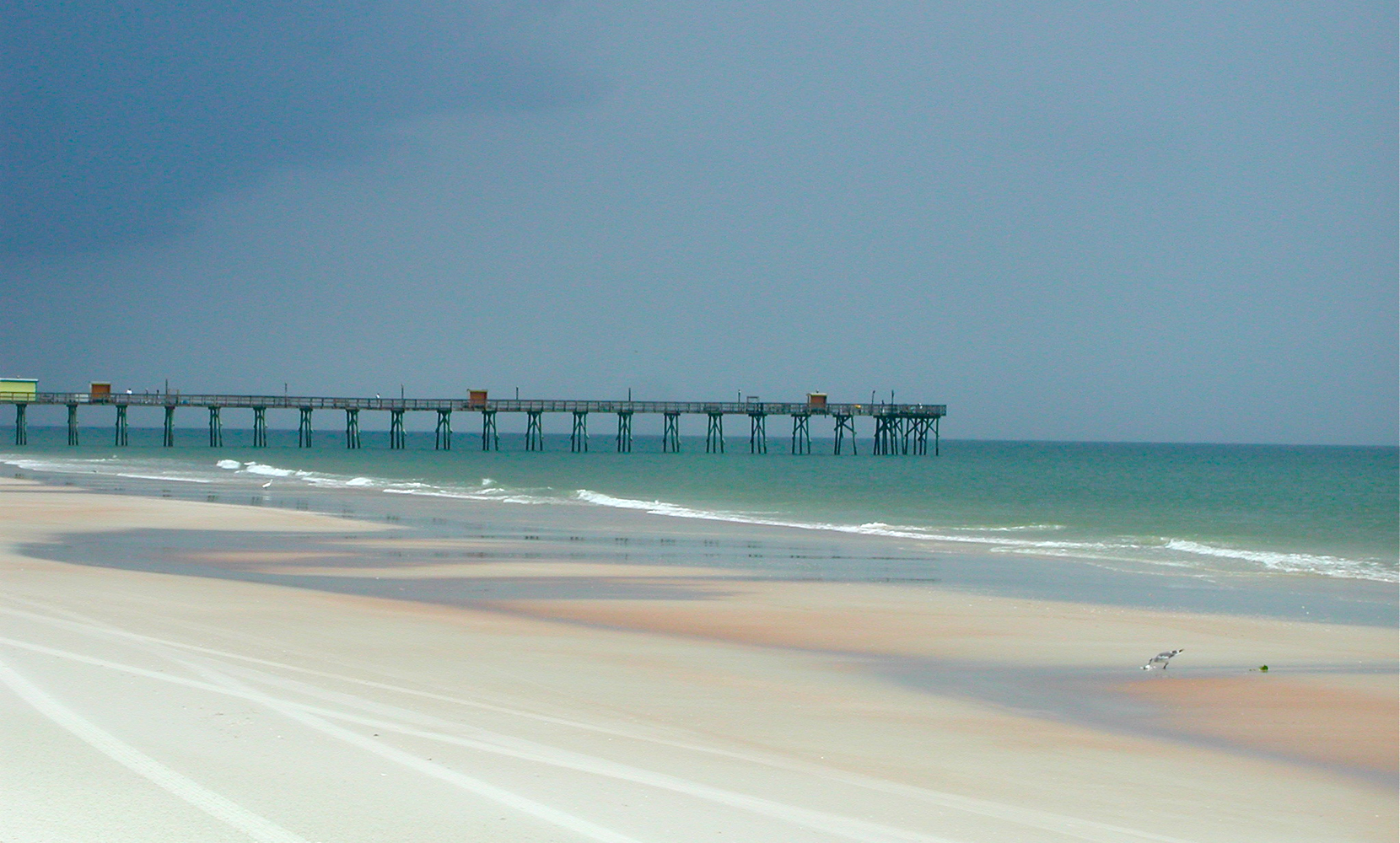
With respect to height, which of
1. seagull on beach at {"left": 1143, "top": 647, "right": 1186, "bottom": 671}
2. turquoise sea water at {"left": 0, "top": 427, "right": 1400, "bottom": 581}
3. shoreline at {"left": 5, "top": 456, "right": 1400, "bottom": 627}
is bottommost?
turquoise sea water at {"left": 0, "top": 427, "right": 1400, "bottom": 581}

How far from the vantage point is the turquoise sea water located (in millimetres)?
24750

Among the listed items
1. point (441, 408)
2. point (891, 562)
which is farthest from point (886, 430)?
point (891, 562)

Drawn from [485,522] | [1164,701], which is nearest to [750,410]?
[485,522]

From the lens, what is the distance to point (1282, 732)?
835cm

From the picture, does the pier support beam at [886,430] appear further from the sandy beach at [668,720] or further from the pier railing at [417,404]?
the sandy beach at [668,720]

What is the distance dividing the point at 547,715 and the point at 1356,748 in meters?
5.15

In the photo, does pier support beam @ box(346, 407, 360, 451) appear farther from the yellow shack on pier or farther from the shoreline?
the shoreline

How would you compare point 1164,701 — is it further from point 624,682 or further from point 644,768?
point 644,768

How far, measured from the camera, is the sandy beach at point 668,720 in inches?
223

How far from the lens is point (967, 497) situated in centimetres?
4722

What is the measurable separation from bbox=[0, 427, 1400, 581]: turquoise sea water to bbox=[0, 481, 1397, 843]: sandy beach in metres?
10.8

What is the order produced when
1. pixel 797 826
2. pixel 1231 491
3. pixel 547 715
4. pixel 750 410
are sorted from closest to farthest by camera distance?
1. pixel 797 826
2. pixel 547 715
3. pixel 1231 491
4. pixel 750 410

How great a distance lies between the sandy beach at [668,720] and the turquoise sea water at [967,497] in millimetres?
10805

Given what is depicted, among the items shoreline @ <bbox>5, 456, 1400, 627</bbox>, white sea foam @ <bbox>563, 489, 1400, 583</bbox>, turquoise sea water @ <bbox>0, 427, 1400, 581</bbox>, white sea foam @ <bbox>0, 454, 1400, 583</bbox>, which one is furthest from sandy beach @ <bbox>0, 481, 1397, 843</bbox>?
turquoise sea water @ <bbox>0, 427, 1400, 581</bbox>
